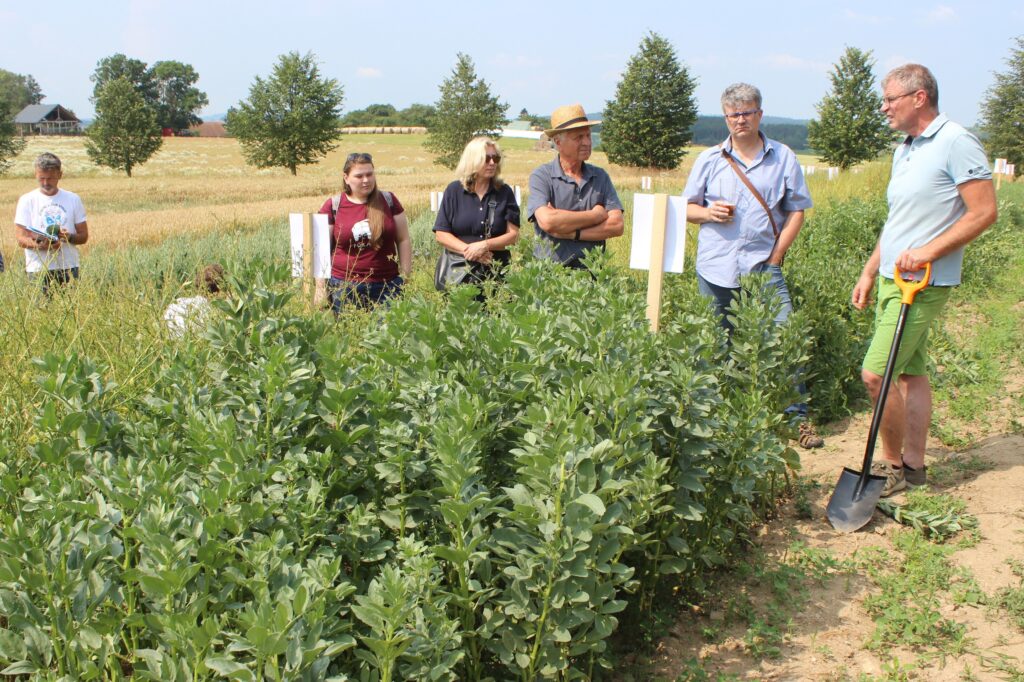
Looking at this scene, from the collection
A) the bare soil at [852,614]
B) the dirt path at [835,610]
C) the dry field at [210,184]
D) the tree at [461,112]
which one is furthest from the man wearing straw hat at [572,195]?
the tree at [461,112]

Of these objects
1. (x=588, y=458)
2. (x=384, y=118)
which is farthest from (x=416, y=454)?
(x=384, y=118)

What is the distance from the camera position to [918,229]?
12.9ft

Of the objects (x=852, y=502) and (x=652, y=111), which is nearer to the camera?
(x=852, y=502)

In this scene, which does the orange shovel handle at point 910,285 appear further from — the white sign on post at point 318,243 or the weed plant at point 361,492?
the white sign on post at point 318,243

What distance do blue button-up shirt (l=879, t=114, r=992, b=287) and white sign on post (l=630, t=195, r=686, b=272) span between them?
1073mm

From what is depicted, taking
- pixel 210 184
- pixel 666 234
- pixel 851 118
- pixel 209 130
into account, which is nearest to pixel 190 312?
pixel 666 234

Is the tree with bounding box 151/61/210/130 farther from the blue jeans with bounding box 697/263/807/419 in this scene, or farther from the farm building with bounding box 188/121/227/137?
the blue jeans with bounding box 697/263/807/419

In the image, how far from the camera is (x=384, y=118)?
124 m

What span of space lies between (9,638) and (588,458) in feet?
4.70

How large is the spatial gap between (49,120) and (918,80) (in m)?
138

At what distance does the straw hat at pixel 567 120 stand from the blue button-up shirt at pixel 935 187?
1.93 m

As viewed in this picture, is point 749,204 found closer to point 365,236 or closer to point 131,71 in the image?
point 365,236

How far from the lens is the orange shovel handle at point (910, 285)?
3.88 meters

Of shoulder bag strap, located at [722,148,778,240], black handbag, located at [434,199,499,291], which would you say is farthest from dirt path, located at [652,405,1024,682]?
black handbag, located at [434,199,499,291]
